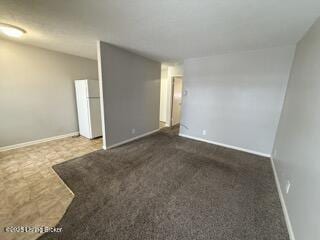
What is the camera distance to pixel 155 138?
4230mm

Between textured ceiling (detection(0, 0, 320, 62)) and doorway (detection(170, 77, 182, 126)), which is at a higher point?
textured ceiling (detection(0, 0, 320, 62))

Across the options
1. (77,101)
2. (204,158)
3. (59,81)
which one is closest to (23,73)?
(59,81)

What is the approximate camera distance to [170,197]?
188 centimetres

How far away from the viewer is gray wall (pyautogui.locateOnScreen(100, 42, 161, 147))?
3.11m

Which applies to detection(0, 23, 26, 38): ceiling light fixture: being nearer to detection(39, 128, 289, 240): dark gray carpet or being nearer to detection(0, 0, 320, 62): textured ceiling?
detection(0, 0, 320, 62): textured ceiling

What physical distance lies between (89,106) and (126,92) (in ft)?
3.67

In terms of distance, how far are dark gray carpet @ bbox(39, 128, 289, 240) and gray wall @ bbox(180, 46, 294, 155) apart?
2.18 ft

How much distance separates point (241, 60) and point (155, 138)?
3.08 metres

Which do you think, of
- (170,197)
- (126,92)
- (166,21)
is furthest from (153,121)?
(166,21)

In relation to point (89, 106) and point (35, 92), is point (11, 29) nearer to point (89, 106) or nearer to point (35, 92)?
point (35, 92)

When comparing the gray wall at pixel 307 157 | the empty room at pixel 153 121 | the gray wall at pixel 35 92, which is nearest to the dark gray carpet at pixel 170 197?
the empty room at pixel 153 121

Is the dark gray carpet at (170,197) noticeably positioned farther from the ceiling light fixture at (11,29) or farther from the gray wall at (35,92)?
the ceiling light fixture at (11,29)

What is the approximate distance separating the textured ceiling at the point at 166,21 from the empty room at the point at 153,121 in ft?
0.07

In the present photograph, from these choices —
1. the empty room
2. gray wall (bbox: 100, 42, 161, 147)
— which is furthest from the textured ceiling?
gray wall (bbox: 100, 42, 161, 147)
